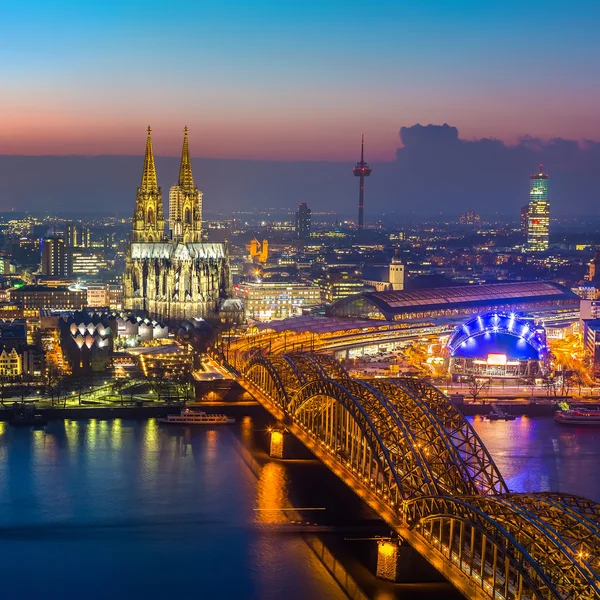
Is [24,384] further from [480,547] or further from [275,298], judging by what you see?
[275,298]

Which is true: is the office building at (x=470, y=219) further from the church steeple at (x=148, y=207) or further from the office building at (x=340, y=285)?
the church steeple at (x=148, y=207)

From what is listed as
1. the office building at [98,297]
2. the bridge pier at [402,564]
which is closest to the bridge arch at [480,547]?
the bridge pier at [402,564]

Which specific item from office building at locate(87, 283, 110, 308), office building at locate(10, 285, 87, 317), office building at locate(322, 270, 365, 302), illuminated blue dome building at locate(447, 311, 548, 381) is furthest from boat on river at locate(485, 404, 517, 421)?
office building at locate(87, 283, 110, 308)

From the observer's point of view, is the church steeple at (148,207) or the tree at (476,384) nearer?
the tree at (476,384)

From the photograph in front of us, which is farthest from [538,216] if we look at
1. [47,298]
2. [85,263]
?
[47,298]

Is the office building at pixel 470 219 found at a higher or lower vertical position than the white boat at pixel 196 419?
higher

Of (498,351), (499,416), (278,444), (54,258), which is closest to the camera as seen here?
(278,444)
